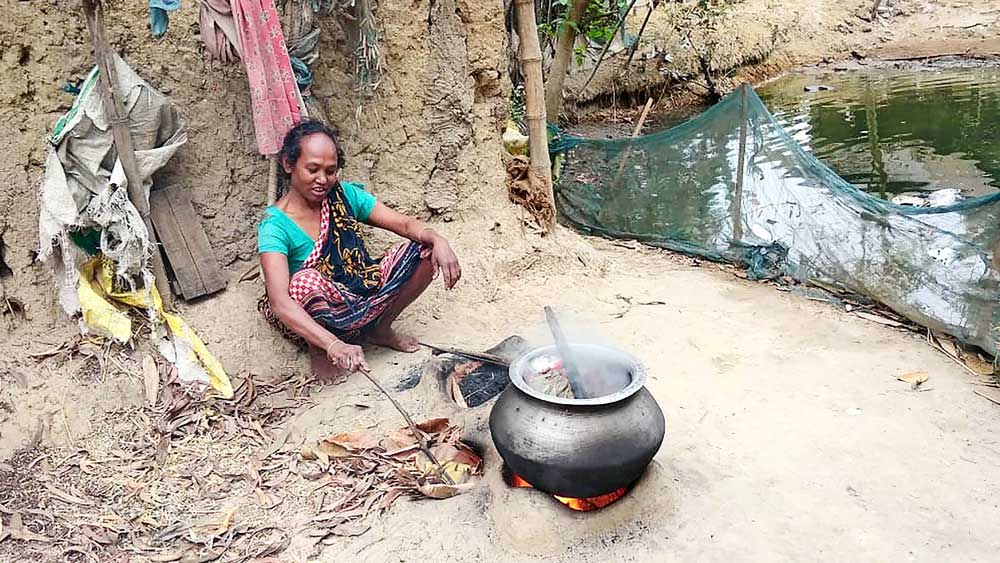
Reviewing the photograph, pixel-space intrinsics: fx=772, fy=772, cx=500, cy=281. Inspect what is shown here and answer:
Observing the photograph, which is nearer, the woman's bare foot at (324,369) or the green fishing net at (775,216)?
the woman's bare foot at (324,369)

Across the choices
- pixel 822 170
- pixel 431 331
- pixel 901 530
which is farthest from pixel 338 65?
pixel 901 530

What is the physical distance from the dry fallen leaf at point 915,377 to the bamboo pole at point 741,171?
1.83 meters

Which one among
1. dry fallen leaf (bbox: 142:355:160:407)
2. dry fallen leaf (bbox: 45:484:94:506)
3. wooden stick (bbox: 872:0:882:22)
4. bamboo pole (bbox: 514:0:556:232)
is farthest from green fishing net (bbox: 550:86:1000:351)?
wooden stick (bbox: 872:0:882:22)

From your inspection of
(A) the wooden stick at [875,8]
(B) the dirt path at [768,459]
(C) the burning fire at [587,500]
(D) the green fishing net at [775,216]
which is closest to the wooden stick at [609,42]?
(D) the green fishing net at [775,216]

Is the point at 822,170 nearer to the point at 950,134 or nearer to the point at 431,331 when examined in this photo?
the point at 431,331

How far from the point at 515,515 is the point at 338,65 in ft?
8.89

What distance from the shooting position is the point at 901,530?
2713 mm

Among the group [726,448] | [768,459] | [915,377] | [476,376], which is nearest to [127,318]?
[476,376]

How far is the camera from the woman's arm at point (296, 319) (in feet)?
9.87

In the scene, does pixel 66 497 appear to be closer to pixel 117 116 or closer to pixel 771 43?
pixel 117 116

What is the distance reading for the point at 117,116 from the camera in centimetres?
346

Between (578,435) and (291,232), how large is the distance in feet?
5.59

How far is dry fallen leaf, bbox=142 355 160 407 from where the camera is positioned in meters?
3.51

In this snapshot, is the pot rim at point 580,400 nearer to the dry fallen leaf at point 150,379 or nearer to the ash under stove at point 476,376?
the ash under stove at point 476,376
